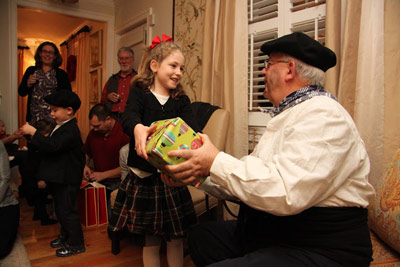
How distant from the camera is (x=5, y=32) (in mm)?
3547

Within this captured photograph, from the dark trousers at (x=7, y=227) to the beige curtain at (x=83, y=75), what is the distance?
3246 mm

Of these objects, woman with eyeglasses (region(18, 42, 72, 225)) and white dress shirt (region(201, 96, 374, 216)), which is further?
woman with eyeglasses (region(18, 42, 72, 225))

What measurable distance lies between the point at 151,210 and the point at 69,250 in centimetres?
95

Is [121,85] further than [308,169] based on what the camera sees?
Yes

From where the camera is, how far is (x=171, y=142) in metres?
0.81

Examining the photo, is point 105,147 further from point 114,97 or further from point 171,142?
point 171,142

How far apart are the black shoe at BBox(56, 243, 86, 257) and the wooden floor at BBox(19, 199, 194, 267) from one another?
0.09ft

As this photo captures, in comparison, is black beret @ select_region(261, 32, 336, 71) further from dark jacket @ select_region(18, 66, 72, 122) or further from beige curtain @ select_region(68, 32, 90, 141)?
beige curtain @ select_region(68, 32, 90, 141)

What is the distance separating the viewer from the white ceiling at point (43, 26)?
211 inches

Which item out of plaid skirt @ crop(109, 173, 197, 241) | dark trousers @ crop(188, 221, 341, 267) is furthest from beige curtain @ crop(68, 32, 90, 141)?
dark trousers @ crop(188, 221, 341, 267)

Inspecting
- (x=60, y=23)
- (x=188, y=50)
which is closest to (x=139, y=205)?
(x=188, y=50)

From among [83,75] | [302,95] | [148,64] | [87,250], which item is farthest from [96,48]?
[302,95]

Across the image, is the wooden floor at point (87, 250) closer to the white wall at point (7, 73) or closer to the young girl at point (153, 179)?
the young girl at point (153, 179)

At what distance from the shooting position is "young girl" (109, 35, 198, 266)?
1.31 metres
